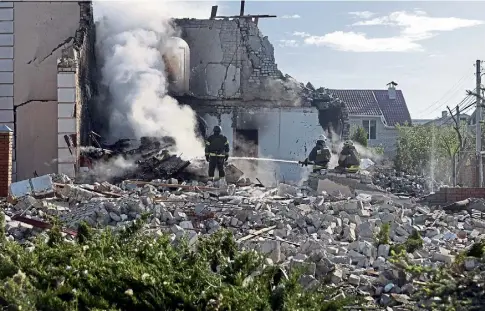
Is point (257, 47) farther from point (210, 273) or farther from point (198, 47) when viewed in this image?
point (210, 273)

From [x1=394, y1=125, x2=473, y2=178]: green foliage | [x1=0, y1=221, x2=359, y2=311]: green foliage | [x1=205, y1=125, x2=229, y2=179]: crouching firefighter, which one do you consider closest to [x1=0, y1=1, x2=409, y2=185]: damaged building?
[x1=205, y1=125, x2=229, y2=179]: crouching firefighter

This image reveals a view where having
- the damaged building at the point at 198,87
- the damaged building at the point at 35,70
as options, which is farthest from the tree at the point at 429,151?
the damaged building at the point at 35,70

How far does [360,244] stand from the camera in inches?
355

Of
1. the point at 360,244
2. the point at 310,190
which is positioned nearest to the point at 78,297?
the point at 360,244

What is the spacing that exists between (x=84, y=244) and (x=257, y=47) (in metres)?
17.7

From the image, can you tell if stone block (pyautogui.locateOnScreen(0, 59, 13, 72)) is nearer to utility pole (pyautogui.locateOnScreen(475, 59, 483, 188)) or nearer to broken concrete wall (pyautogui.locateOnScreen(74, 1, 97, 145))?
broken concrete wall (pyautogui.locateOnScreen(74, 1, 97, 145))

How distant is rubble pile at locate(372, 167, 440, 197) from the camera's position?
20.7m

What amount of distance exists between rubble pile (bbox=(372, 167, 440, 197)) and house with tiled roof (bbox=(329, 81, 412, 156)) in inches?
617

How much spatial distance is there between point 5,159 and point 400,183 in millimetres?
12929

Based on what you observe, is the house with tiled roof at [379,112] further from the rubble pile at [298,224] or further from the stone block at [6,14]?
the rubble pile at [298,224]

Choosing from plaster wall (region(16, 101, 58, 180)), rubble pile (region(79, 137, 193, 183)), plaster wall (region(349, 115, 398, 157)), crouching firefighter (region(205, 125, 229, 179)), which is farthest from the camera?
plaster wall (region(349, 115, 398, 157))

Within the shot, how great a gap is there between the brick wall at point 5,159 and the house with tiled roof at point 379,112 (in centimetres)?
2773

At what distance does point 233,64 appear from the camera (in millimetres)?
24219

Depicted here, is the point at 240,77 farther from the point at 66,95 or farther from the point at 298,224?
the point at 298,224
